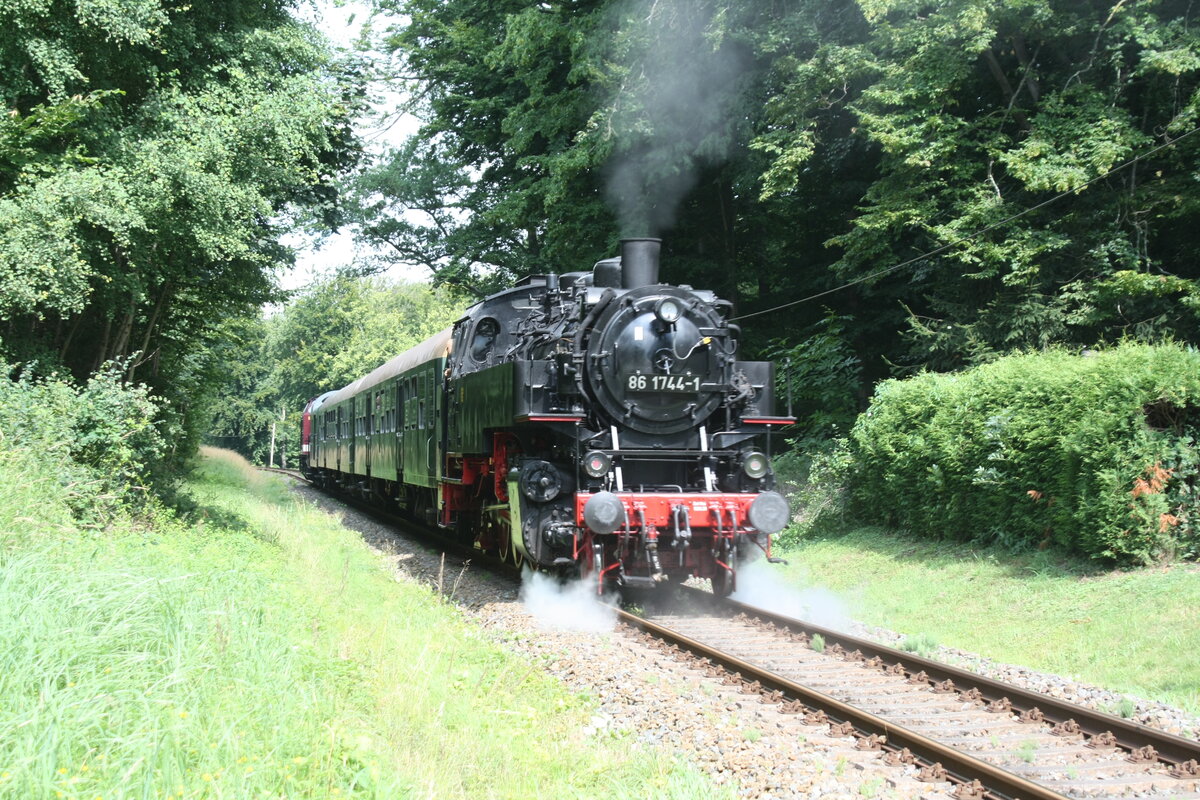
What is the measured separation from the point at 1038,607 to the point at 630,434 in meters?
4.28

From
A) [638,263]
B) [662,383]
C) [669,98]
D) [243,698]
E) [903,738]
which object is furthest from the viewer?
[669,98]

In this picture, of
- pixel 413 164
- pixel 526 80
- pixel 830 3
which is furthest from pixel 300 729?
pixel 413 164

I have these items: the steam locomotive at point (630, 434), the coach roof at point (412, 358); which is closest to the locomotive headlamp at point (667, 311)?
the steam locomotive at point (630, 434)

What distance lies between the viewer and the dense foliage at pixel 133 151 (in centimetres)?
1069

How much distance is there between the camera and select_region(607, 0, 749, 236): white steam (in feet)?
57.7

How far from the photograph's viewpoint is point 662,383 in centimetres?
969

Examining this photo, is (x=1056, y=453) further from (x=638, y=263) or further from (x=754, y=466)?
(x=638, y=263)

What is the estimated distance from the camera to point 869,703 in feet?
21.0

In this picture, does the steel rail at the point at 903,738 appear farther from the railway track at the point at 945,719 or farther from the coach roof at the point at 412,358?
the coach roof at the point at 412,358

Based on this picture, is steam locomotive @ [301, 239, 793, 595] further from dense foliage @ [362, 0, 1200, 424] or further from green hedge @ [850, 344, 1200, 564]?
dense foliage @ [362, 0, 1200, 424]

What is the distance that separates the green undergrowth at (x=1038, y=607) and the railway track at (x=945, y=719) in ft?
3.57

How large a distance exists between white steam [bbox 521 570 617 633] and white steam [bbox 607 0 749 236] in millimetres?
8930

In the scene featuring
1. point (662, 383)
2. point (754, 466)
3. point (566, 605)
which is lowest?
point (566, 605)

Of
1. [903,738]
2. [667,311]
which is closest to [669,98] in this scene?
[667,311]
